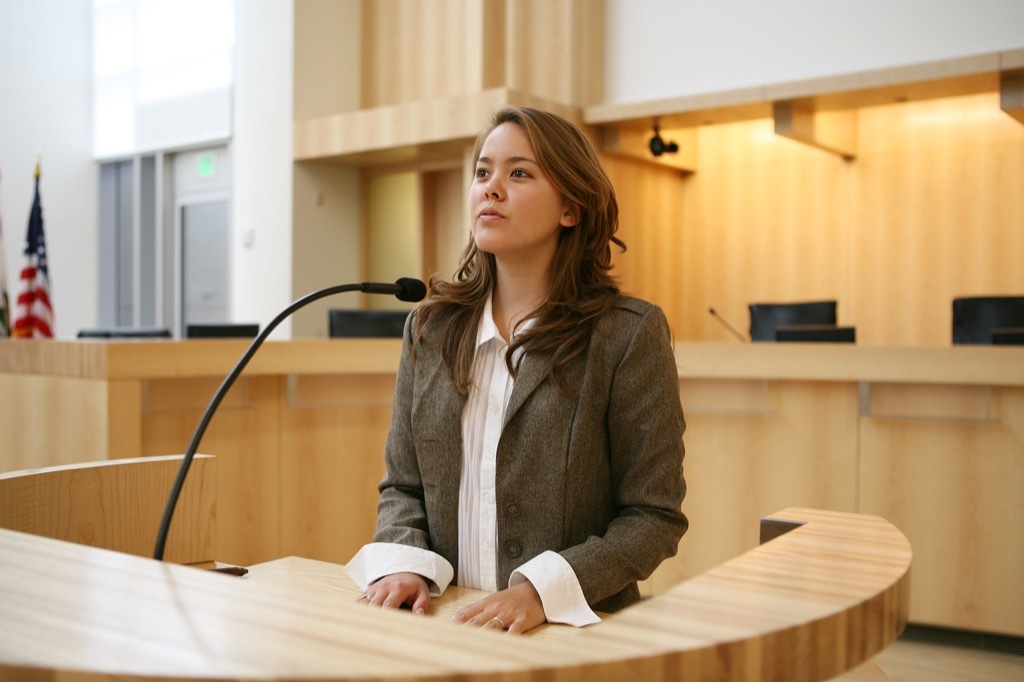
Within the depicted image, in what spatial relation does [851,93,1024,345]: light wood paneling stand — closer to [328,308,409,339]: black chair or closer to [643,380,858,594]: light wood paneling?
[643,380,858,594]: light wood paneling

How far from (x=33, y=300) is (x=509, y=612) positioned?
5.39 m

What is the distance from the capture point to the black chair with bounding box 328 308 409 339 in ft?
16.2

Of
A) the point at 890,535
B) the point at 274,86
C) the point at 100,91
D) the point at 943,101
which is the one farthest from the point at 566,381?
the point at 100,91

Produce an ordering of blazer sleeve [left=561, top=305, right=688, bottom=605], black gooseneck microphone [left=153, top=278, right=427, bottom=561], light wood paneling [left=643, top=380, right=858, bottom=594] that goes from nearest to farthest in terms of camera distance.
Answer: black gooseneck microphone [left=153, top=278, right=427, bottom=561] < blazer sleeve [left=561, top=305, right=688, bottom=605] < light wood paneling [left=643, top=380, right=858, bottom=594]

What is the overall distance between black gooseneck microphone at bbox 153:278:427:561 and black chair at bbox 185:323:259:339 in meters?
2.89

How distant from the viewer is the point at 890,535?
3.73 feet

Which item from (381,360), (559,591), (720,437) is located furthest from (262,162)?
(559,591)

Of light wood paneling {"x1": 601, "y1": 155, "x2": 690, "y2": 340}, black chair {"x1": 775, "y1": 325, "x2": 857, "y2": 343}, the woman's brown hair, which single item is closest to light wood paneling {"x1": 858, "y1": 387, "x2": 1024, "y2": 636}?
black chair {"x1": 775, "y1": 325, "x2": 857, "y2": 343}

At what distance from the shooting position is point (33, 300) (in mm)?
5914

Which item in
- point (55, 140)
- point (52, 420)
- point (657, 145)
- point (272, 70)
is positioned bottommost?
point (52, 420)

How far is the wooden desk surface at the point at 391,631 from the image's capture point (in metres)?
0.70

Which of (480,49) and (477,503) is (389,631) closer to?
(477,503)

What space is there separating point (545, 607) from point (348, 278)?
7.89 m

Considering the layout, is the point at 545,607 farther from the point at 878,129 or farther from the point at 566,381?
the point at 878,129
